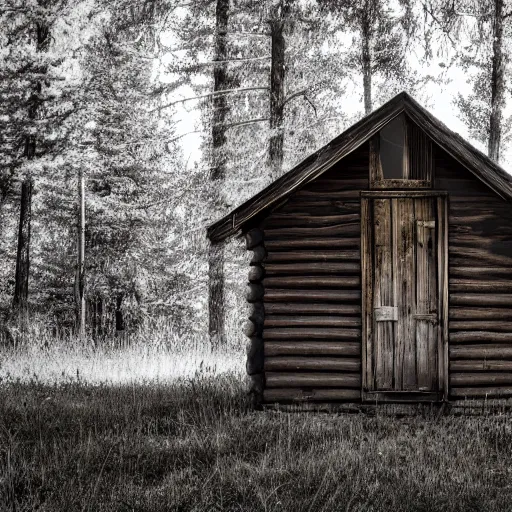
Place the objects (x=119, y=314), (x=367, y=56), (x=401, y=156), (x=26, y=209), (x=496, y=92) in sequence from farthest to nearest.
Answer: (x=119, y=314) → (x=26, y=209) → (x=496, y=92) → (x=367, y=56) → (x=401, y=156)

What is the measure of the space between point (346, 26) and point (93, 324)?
1271 cm

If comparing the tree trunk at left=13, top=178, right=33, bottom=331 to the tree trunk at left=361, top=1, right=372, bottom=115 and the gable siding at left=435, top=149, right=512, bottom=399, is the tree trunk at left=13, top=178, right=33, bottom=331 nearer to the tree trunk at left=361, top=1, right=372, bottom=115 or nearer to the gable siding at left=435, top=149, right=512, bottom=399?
the tree trunk at left=361, top=1, right=372, bottom=115

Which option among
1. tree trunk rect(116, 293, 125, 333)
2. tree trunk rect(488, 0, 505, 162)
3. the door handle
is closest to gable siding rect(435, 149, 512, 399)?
the door handle

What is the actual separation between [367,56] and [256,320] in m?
9.90

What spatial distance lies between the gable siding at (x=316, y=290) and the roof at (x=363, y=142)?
0.45 metres

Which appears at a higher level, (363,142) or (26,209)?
(26,209)

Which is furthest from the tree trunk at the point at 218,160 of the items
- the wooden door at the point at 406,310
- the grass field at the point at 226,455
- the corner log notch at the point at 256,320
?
the wooden door at the point at 406,310

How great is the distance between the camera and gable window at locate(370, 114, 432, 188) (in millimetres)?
9781

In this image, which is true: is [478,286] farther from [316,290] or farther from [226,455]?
[226,455]

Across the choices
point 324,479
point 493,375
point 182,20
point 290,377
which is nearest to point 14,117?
point 182,20

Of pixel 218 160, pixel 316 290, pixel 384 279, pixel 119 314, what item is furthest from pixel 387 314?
pixel 119 314

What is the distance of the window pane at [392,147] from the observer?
9.84 metres

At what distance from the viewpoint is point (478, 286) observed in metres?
9.73

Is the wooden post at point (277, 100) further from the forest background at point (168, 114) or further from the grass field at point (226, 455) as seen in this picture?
the grass field at point (226, 455)
